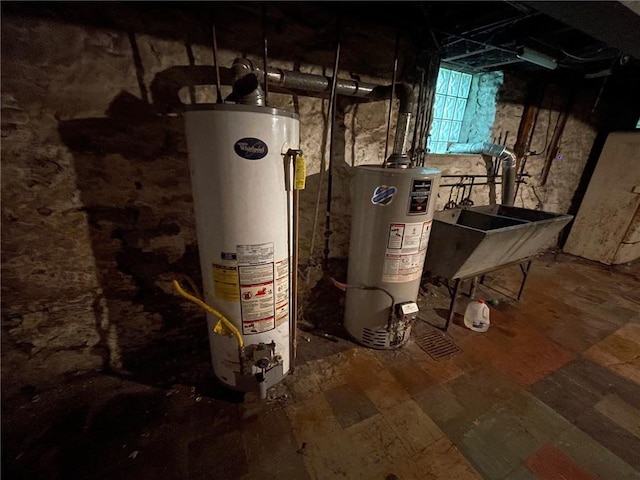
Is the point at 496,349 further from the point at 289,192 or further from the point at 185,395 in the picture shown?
the point at 185,395

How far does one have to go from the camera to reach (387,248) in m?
1.71

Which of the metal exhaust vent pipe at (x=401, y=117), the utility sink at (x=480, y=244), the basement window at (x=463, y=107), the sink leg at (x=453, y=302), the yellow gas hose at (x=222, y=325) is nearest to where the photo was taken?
the yellow gas hose at (x=222, y=325)

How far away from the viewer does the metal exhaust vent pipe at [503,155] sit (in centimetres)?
289

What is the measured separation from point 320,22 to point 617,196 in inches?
181

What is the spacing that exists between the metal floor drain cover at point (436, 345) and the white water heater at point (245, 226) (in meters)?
1.17

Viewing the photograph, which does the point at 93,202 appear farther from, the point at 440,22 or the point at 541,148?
the point at 541,148

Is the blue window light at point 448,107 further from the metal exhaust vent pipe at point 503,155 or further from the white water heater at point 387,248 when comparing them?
the white water heater at point 387,248

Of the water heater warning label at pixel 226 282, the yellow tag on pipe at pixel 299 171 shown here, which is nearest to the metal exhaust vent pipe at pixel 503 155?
the yellow tag on pipe at pixel 299 171

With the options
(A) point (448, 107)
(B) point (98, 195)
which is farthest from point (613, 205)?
(B) point (98, 195)

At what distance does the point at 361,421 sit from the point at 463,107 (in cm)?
338

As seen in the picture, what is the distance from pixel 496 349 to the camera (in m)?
2.05

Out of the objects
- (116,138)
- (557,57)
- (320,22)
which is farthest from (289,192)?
(557,57)

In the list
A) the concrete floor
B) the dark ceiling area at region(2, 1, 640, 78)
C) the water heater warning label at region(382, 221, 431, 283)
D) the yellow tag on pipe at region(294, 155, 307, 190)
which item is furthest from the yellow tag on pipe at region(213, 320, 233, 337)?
the dark ceiling area at region(2, 1, 640, 78)

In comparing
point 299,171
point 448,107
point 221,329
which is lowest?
point 221,329
